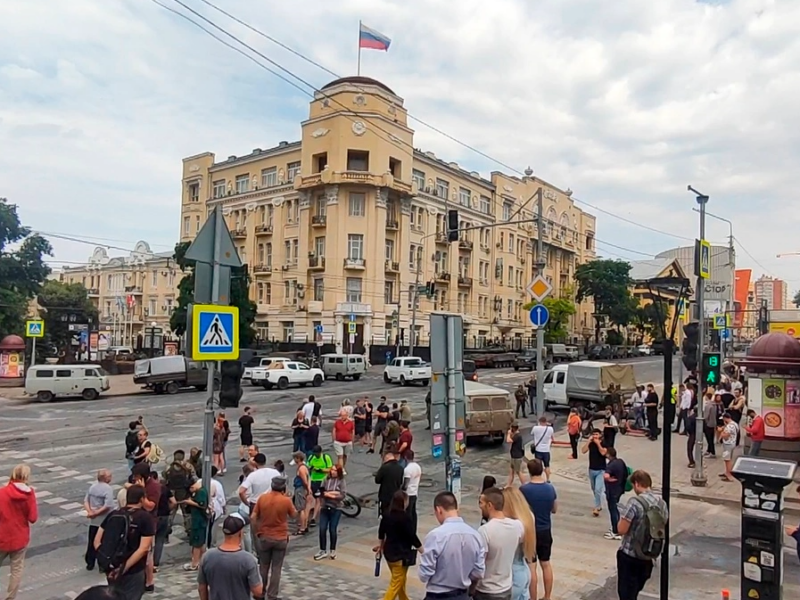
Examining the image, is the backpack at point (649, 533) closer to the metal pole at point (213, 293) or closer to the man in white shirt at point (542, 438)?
the metal pole at point (213, 293)

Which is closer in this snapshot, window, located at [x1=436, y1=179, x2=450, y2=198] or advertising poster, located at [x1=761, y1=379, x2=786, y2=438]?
advertising poster, located at [x1=761, y1=379, x2=786, y2=438]

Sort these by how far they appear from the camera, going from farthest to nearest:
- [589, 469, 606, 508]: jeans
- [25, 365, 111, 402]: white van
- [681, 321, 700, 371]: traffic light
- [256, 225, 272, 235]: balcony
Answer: [256, 225, 272, 235]: balcony
[25, 365, 111, 402]: white van
[681, 321, 700, 371]: traffic light
[589, 469, 606, 508]: jeans

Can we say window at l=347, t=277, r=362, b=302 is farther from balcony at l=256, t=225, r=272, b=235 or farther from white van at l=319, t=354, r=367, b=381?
white van at l=319, t=354, r=367, b=381

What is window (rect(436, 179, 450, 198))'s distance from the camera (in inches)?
2653

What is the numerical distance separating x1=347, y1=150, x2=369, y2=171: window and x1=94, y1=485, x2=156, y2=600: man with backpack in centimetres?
5422

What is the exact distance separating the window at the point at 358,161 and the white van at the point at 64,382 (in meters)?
32.1

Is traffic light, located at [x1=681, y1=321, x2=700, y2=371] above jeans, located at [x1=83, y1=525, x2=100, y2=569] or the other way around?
above

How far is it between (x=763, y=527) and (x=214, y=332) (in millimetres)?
6121

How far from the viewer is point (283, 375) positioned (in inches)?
1496

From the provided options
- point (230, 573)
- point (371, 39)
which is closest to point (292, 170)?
point (371, 39)

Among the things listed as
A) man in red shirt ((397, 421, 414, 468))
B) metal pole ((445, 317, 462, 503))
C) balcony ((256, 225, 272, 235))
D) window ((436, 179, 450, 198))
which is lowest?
man in red shirt ((397, 421, 414, 468))

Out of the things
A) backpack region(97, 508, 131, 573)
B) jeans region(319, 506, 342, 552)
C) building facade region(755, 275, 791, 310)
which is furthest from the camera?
building facade region(755, 275, 791, 310)

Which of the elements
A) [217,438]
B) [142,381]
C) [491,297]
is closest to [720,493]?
[217,438]

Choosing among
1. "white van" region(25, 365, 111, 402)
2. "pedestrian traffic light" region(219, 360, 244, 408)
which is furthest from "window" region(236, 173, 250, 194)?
"pedestrian traffic light" region(219, 360, 244, 408)
